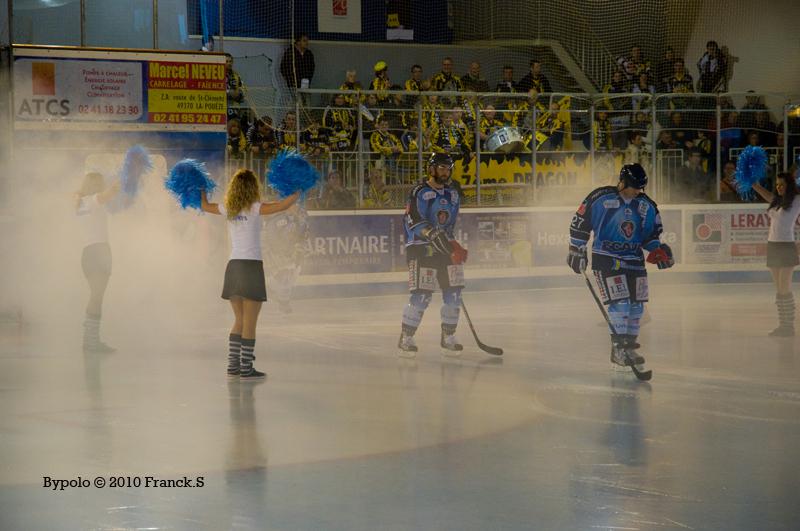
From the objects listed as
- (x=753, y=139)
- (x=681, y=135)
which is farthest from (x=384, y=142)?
(x=753, y=139)

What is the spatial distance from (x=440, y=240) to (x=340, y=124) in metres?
7.49

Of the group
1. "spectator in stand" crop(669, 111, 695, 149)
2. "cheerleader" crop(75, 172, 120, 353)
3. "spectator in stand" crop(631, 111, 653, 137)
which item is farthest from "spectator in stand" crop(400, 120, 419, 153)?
"cheerleader" crop(75, 172, 120, 353)

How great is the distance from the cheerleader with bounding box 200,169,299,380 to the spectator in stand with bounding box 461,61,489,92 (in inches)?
442

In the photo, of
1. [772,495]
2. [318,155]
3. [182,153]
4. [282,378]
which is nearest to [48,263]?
[182,153]

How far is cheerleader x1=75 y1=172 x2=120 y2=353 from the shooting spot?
11.0m

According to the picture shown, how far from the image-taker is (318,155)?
57.3 feet

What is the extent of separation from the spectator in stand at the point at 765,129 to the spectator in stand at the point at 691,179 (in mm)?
1118

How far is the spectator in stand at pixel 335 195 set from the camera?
17609 mm

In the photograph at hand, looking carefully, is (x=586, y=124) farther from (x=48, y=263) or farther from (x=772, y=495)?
(x=772, y=495)

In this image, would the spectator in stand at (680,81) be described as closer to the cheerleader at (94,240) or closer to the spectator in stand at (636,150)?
the spectator in stand at (636,150)

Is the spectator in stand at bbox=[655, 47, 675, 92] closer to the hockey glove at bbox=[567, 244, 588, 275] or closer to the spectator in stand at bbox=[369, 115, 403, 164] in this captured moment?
the spectator in stand at bbox=[369, 115, 403, 164]

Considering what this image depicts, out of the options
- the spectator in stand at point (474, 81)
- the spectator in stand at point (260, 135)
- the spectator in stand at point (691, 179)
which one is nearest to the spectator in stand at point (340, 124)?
the spectator in stand at point (260, 135)

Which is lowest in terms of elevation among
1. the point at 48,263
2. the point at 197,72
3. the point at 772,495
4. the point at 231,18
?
the point at 772,495

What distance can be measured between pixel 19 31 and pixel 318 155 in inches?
200
